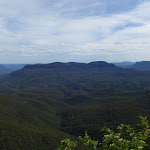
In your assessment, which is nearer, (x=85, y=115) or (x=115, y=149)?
(x=115, y=149)

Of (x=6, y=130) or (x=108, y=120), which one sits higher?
(x=6, y=130)

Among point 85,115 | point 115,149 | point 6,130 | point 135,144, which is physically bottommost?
point 85,115

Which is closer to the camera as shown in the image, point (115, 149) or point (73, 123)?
point (115, 149)

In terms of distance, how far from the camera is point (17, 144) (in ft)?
272

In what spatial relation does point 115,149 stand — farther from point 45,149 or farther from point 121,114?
point 121,114

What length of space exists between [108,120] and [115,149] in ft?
444

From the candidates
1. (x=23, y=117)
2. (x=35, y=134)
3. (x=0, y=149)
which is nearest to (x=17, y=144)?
(x=0, y=149)

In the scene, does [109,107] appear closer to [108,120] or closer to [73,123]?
[108,120]

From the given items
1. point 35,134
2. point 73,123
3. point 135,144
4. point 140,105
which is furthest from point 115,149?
point 140,105

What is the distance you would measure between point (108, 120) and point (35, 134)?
74.4 metres

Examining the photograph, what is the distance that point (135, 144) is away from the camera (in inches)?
430

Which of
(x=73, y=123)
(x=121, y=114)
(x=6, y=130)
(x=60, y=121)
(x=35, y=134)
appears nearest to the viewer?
(x=6, y=130)

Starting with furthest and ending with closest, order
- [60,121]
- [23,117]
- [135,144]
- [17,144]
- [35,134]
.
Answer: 1. [60,121]
2. [23,117]
3. [35,134]
4. [17,144]
5. [135,144]

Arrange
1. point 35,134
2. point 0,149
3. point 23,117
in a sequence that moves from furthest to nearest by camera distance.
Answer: point 23,117
point 35,134
point 0,149
